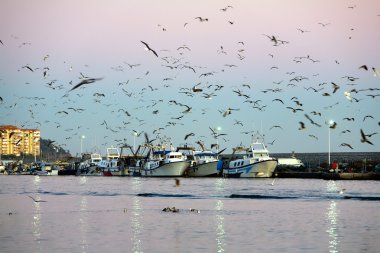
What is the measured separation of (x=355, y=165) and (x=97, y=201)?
4589 inches

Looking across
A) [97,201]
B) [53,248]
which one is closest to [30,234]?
[53,248]

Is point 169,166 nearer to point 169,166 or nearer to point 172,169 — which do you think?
point 169,166

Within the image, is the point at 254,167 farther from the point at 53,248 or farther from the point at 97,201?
the point at 53,248

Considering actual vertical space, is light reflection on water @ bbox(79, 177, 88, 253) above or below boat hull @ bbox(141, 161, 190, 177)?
below

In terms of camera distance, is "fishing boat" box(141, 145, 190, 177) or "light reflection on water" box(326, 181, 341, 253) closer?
"light reflection on water" box(326, 181, 341, 253)

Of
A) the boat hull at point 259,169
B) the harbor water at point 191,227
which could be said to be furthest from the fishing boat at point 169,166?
the harbor water at point 191,227

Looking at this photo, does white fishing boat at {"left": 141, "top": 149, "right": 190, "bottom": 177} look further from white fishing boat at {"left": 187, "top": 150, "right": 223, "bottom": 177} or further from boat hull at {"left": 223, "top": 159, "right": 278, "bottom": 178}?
boat hull at {"left": 223, "top": 159, "right": 278, "bottom": 178}

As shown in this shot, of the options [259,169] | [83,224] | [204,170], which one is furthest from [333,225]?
[204,170]

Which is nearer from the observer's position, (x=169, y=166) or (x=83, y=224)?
(x=83, y=224)

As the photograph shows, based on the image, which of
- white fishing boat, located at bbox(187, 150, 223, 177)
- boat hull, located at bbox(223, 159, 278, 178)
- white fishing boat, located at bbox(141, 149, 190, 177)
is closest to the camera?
boat hull, located at bbox(223, 159, 278, 178)

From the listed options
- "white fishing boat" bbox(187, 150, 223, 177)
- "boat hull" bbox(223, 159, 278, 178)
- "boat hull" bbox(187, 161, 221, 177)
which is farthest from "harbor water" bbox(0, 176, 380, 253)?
"boat hull" bbox(187, 161, 221, 177)

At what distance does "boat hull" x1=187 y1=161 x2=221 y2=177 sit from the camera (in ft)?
561

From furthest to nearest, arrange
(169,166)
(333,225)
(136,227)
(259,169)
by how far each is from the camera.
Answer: (169,166) → (259,169) → (333,225) → (136,227)

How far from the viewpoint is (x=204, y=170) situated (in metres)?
172
